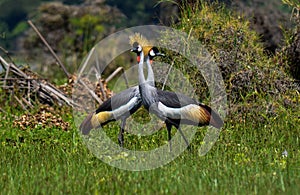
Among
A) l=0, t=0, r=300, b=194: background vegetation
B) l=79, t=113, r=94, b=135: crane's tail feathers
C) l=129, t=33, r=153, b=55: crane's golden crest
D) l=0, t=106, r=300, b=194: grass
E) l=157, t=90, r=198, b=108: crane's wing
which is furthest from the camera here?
l=79, t=113, r=94, b=135: crane's tail feathers

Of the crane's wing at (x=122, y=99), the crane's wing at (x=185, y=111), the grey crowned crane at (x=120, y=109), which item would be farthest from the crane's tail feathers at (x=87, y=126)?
the crane's wing at (x=185, y=111)

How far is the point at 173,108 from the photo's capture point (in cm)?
863

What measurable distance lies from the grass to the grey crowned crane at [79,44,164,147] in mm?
268

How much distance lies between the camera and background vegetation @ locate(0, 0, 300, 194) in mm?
6598

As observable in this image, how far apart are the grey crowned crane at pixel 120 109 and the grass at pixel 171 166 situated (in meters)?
0.27

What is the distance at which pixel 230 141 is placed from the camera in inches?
347

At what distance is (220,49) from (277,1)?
1456cm

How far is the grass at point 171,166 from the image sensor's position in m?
6.47

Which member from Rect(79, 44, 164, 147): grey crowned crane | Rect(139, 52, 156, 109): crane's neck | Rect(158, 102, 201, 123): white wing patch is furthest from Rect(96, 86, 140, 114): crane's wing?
Rect(158, 102, 201, 123): white wing patch

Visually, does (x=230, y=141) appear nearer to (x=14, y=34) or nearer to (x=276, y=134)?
(x=276, y=134)

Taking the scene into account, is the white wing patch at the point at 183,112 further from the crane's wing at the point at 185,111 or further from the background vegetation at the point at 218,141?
the background vegetation at the point at 218,141

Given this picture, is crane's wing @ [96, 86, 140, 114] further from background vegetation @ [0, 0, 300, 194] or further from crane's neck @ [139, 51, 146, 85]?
background vegetation @ [0, 0, 300, 194]

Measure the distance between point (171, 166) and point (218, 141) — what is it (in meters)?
1.52

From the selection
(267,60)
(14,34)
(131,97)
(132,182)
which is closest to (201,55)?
(267,60)
